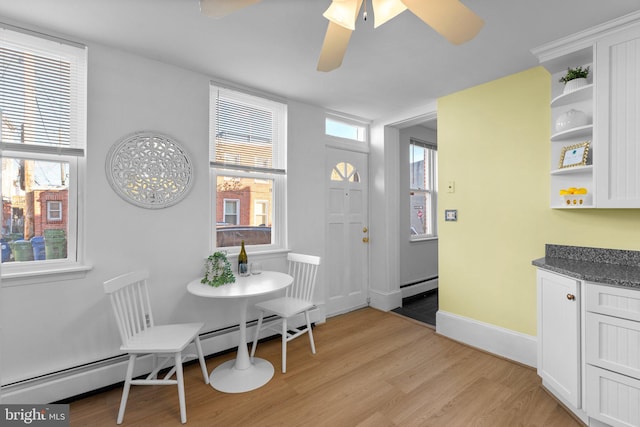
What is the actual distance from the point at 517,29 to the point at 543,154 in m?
1.05

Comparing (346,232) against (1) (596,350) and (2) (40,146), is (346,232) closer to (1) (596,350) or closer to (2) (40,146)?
(1) (596,350)

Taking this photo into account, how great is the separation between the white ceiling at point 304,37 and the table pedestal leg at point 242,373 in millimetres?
1979

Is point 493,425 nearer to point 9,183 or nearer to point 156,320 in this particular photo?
point 156,320

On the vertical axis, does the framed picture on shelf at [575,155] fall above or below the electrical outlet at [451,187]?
above

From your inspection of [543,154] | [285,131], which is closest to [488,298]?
[543,154]

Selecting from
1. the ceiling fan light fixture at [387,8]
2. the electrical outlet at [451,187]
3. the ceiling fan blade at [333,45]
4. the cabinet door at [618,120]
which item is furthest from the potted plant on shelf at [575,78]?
the ceiling fan blade at [333,45]

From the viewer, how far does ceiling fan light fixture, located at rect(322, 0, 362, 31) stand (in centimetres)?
129

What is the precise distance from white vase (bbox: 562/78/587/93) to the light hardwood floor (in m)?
2.26

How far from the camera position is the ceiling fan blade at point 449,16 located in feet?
4.02

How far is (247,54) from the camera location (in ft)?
7.65

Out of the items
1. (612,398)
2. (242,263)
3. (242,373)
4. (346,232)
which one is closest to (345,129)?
(346,232)

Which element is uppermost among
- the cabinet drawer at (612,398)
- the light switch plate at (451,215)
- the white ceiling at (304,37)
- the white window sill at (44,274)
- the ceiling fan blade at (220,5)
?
the white ceiling at (304,37)

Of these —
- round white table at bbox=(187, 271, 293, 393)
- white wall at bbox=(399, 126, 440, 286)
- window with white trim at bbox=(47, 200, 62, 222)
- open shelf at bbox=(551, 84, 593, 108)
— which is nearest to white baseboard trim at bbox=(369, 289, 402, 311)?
white wall at bbox=(399, 126, 440, 286)

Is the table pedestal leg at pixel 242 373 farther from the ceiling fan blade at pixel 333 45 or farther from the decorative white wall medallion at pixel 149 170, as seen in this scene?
the ceiling fan blade at pixel 333 45
